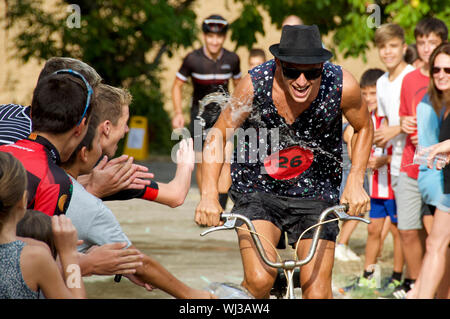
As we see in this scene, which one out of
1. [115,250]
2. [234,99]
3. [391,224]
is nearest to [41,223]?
[115,250]

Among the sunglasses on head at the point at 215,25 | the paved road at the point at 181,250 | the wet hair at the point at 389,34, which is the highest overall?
the sunglasses on head at the point at 215,25

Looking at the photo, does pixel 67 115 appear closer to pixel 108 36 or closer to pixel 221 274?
pixel 221 274

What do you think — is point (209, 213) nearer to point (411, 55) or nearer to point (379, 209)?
point (379, 209)

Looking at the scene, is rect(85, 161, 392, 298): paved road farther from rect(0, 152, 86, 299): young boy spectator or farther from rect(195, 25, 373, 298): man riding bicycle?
rect(0, 152, 86, 299): young boy spectator

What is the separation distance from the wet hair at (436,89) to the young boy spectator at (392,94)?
0.79m

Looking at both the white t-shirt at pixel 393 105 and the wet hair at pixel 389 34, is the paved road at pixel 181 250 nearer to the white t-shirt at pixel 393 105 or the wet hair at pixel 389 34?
the white t-shirt at pixel 393 105

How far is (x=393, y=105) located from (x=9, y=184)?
15.6 feet

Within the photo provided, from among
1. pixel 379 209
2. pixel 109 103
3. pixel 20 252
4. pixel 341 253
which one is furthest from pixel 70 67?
pixel 341 253

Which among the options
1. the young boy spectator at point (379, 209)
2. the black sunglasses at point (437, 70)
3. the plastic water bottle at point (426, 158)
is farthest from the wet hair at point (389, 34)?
the plastic water bottle at point (426, 158)

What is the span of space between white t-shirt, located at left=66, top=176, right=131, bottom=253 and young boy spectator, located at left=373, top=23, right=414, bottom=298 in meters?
3.65

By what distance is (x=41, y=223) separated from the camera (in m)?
3.53

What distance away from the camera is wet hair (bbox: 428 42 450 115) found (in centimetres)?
619

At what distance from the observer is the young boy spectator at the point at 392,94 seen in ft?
23.7

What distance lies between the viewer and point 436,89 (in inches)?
249
